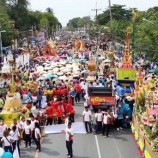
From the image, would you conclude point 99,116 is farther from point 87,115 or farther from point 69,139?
point 69,139

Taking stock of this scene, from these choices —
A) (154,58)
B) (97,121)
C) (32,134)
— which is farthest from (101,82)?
(154,58)

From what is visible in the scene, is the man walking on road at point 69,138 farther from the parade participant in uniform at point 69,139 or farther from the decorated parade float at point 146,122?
the decorated parade float at point 146,122

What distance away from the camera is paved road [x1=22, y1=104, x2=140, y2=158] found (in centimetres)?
1798

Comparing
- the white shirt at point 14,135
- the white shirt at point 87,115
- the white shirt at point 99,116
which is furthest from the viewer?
the white shirt at point 87,115

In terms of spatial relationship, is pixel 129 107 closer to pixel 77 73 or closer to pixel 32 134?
pixel 32 134

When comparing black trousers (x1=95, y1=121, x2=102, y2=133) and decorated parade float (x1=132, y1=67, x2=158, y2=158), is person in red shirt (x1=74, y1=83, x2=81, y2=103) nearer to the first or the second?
black trousers (x1=95, y1=121, x2=102, y2=133)

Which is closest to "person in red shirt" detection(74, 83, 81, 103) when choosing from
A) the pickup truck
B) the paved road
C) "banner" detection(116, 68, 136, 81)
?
"banner" detection(116, 68, 136, 81)

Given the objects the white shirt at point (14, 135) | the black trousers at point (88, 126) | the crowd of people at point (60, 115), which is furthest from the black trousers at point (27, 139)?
the black trousers at point (88, 126)

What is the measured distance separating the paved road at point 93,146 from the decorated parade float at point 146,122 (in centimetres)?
73

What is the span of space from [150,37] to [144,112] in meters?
29.8

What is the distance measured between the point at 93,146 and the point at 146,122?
3.24 metres

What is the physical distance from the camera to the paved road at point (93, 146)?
1798cm

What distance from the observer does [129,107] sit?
21828mm

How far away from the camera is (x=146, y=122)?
16.8m
